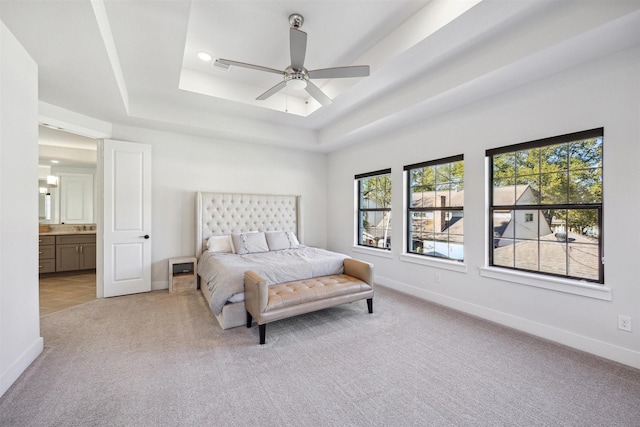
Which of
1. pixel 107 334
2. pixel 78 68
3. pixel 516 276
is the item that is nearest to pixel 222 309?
pixel 107 334

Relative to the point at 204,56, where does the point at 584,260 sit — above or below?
below

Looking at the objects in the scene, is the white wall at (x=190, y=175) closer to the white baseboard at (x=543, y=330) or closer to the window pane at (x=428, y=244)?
the window pane at (x=428, y=244)

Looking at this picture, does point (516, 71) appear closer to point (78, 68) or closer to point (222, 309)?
point (222, 309)

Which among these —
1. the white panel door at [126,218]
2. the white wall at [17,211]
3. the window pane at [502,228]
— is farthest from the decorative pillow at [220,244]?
the window pane at [502,228]

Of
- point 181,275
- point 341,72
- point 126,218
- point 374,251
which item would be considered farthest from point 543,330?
point 126,218

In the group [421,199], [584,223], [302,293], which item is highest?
[421,199]

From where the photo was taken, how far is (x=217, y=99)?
385 cm

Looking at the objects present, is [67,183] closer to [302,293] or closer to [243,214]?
[243,214]

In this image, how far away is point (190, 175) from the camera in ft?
15.4

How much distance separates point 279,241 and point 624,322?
13.5ft

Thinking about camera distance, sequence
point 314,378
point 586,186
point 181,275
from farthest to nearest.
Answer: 1. point 181,275
2. point 586,186
3. point 314,378

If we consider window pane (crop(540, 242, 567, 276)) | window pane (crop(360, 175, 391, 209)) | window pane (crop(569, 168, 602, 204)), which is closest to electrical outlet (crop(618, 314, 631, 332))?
window pane (crop(540, 242, 567, 276))

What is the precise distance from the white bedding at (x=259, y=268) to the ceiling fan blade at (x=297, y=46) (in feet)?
7.33

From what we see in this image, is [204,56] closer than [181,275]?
Yes
